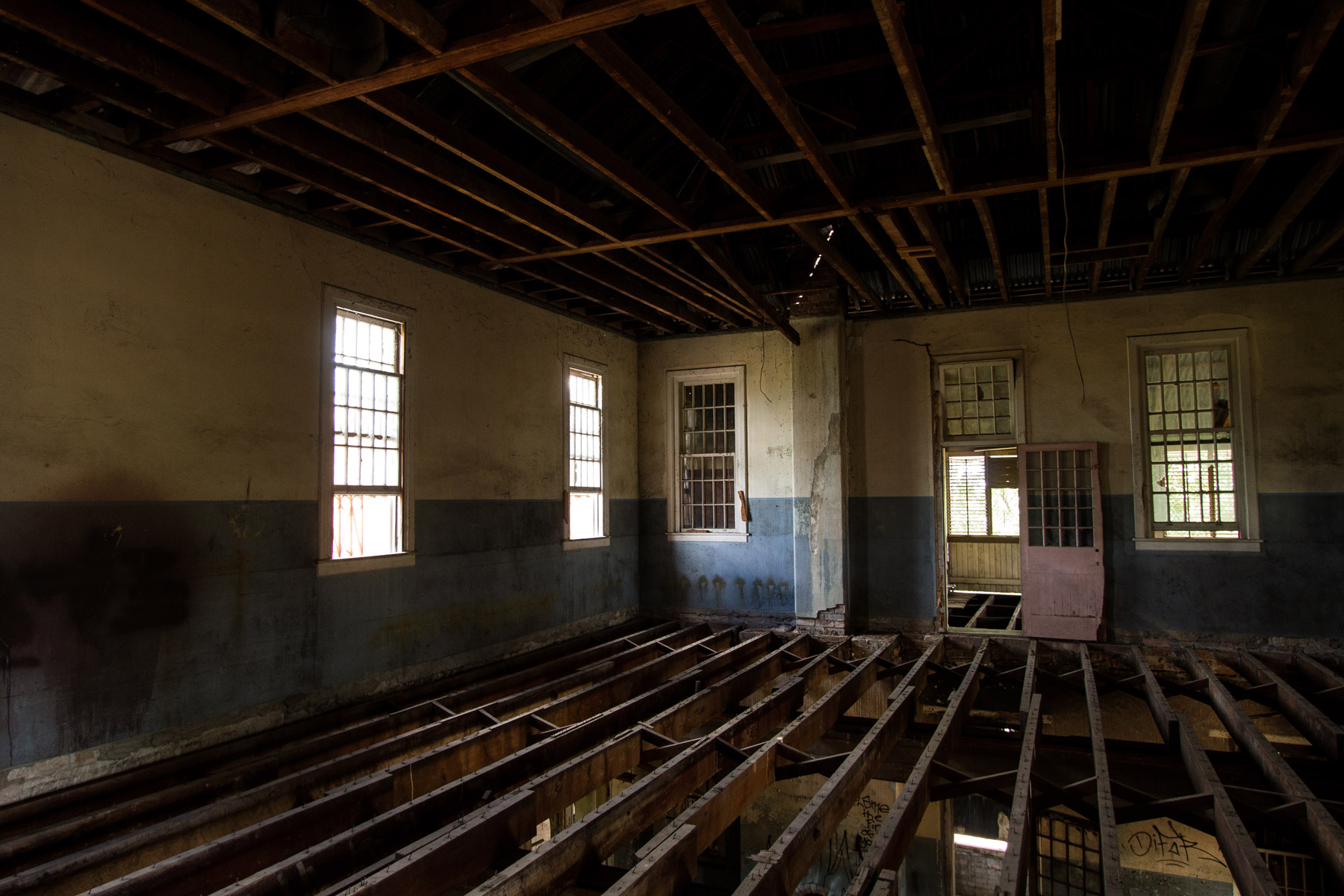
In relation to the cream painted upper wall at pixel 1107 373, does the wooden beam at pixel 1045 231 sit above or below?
above

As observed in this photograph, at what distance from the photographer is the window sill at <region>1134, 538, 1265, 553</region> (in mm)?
7238

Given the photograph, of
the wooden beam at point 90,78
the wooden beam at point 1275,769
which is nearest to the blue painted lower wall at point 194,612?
the wooden beam at point 90,78

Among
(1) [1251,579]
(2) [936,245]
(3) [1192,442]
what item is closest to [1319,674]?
(1) [1251,579]

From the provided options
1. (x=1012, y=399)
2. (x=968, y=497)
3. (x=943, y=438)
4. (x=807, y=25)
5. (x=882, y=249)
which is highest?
(x=807, y=25)

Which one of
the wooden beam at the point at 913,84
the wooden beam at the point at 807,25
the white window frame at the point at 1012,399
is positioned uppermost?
the wooden beam at the point at 807,25

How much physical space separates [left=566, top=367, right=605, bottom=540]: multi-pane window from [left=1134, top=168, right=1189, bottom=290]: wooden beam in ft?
18.5

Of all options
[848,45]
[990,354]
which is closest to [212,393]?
[848,45]

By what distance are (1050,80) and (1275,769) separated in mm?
4008

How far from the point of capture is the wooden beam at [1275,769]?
329cm

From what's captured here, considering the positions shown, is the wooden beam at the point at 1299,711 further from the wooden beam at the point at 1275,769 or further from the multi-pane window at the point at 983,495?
the multi-pane window at the point at 983,495

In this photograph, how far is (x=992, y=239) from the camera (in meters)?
6.06

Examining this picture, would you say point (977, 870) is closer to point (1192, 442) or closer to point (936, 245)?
point (1192, 442)

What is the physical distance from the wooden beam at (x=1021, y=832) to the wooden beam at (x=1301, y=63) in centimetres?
363

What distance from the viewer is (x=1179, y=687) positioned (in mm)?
6070
